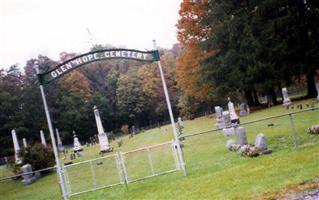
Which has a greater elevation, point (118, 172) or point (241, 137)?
point (241, 137)

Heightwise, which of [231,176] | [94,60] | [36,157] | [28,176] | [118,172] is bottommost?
[231,176]

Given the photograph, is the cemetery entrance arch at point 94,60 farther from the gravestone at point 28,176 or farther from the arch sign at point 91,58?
the gravestone at point 28,176

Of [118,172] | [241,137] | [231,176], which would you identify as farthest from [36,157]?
[231,176]

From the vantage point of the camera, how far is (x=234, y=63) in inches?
1467

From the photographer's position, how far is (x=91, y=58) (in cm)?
1308

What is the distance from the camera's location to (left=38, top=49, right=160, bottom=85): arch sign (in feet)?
42.2

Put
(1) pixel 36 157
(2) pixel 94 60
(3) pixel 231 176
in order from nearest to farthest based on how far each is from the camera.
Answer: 1. (3) pixel 231 176
2. (2) pixel 94 60
3. (1) pixel 36 157

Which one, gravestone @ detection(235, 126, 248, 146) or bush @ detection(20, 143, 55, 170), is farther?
bush @ detection(20, 143, 55, 170)

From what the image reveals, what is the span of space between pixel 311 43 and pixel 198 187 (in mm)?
29652

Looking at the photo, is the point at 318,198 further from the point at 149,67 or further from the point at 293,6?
the point at 149,67

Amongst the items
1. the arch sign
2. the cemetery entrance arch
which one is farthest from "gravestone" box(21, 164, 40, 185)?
the arch sign

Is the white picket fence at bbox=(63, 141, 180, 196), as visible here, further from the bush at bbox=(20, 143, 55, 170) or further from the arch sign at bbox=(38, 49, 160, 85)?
the arch sign at bbox=(38, 49, 160, 85)

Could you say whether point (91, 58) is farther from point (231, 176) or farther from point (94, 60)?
point (231, 176)

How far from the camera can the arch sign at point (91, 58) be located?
12852 mm
